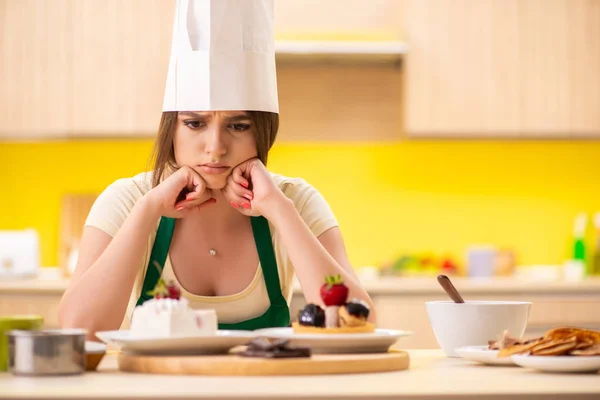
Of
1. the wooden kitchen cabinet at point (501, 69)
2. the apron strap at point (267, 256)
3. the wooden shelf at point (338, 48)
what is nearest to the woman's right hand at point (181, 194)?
the apron strap at point (267, 256)

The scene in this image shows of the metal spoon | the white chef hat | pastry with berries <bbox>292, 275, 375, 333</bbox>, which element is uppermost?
the white chef hat

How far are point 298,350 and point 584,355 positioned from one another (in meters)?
0.36

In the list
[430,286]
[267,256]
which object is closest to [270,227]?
[267,256]

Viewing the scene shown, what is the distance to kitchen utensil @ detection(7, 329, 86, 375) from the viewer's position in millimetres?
1007

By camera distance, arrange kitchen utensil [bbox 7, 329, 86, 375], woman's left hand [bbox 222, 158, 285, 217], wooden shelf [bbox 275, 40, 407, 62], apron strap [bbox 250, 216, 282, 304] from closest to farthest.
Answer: kitchen utensil [bbox 7, 329, 86, 375] → woman's left hand [bbox 222, 158, 285, 217] → apron strap [bbox 250, 216, 282, 304] → wooden shelf [bbox 275, 40, 407, 62]

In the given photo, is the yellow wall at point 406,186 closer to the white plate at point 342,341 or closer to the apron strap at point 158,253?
the apron strap at point 158,253

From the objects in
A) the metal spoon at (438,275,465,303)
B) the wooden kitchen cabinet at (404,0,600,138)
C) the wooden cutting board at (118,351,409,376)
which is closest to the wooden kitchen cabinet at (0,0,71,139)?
the wooden kitchen cabinet at (404,0,600,138)

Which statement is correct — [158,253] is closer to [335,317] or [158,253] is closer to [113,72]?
[335,317]

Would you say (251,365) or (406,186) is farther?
(406,186)

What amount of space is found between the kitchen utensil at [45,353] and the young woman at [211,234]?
46 centimetres

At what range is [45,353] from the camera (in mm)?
1008

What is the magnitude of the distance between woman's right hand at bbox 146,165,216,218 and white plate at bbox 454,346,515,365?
66 cm

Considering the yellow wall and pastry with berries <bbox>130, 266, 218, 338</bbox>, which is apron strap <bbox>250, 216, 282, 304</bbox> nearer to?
pastry with berries <bbox>130, 266, 218, 338</bbox>

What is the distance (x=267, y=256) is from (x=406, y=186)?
1.86 metres
